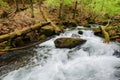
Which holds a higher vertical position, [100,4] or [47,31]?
[100,4]

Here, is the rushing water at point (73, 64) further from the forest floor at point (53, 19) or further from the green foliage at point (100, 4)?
the green foliage at point (100, 4)

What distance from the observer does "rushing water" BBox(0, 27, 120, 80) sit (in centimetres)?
998

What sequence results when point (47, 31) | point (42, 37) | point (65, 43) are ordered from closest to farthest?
point (65, 43) → point (42, 37) → point (47, 31)

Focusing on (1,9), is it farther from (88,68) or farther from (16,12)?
(88,68)

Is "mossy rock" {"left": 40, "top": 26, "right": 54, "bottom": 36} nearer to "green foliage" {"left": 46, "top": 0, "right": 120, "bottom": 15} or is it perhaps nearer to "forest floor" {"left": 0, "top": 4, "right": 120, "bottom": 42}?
"forest floor" {"left": 0, "top": 4, "right": 120, "bottom": 42}

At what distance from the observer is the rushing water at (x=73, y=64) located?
9.98 metres

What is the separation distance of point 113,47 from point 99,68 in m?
3.37

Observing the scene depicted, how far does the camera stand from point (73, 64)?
1130 centimetres

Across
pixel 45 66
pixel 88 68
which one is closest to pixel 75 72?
pixel 88 68

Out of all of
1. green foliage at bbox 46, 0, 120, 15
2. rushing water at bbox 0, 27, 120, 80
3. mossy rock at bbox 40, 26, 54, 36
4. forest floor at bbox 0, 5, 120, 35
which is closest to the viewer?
rushing water at bbox 0, 27, 120, 80

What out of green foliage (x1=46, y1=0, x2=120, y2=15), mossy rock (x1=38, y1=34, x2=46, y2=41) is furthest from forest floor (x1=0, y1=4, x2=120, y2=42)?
mossy rock (x1=38, y1=34, x2=46, y2=41)


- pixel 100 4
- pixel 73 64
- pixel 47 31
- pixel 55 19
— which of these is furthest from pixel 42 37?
pixel 100 4

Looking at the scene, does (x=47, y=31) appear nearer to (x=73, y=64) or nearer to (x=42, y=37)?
(x=42, y=37)

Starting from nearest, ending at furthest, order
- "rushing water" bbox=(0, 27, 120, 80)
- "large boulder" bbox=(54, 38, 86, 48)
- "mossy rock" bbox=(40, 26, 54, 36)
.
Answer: "rushing water" bbox=(0, 27, 120, 80) → "large boulder" bbox=(54, 38, 86, 48) → "mossy rock" bbox=(40, 26, 54, 36)
